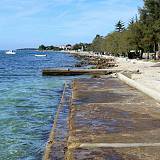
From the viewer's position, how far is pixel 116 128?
14.8m

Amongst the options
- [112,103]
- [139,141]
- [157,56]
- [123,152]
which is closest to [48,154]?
[123,152]

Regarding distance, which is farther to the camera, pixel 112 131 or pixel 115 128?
pixel 115 128

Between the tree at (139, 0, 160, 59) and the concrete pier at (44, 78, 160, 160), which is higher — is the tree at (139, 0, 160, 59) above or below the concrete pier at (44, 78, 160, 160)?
above

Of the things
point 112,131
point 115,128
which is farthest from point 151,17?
point 112,131

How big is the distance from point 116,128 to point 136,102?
302 inches

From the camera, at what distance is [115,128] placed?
48.7 feet

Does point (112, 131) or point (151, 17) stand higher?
point (151, 17)

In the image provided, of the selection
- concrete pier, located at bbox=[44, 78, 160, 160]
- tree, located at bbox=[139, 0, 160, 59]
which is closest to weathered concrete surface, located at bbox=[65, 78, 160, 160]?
concrete pier, located at bbox=[44, 78, 160, 160]

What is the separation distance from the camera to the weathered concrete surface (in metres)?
11.3

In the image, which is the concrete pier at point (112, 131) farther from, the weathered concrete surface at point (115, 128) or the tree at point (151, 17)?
the tree at point (151, 17)

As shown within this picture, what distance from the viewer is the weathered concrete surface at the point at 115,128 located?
11281 millimetres

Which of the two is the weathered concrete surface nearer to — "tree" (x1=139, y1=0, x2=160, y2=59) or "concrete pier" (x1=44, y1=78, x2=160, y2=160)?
"concrete pier" (x1=44, y1=78, x2=160, y2=160)

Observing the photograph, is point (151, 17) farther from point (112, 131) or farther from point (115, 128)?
point (112, 131)

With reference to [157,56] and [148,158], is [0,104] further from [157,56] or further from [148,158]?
[157,56]
